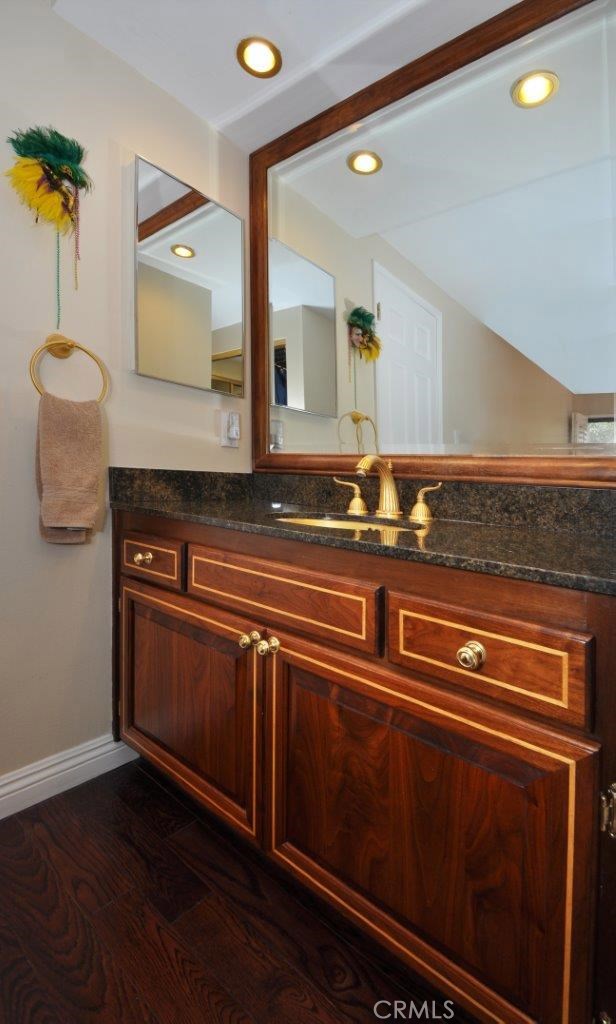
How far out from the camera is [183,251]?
1652mm

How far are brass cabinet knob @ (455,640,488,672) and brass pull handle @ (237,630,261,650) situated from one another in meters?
0.46

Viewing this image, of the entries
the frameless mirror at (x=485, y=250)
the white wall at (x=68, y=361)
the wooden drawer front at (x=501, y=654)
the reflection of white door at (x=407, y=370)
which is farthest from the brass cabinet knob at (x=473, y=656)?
the white wall at (x=68, y=361)

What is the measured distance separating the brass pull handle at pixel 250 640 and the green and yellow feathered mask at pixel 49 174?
1234 millimetres

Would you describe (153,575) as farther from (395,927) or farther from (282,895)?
(395,927)

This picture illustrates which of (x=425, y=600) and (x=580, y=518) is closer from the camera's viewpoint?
(x=425, y=600)

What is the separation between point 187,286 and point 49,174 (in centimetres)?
48

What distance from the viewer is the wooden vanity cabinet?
0.65 m

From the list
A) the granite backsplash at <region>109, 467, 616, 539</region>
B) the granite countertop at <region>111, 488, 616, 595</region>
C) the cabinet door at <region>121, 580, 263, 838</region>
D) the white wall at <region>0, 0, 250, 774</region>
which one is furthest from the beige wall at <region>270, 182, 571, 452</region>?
the cabinet door at <region>121, 580, 263, 838</region>

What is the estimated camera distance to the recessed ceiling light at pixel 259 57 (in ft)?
4.58

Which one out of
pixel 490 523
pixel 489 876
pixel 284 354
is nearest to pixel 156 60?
pixel 284 354

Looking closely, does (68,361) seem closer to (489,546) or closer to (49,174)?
(49,174)

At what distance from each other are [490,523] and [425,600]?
59cm

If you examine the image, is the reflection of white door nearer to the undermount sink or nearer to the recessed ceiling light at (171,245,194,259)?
the undermount sink

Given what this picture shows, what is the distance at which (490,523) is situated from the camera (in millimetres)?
1274
